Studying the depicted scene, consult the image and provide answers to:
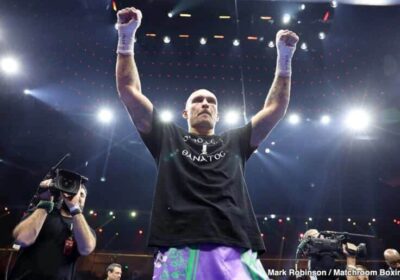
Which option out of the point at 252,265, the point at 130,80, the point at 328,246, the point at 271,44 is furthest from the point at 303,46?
the point at 252,265

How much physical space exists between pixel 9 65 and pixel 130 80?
748cm

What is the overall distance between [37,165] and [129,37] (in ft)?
36.1

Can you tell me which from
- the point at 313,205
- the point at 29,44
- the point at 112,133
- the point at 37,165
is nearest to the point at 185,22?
the point at 29,44

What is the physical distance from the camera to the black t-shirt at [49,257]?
7.52 ft

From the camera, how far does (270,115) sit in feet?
5.10

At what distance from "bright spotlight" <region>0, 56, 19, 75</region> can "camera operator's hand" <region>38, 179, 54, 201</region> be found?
6092 millimetres

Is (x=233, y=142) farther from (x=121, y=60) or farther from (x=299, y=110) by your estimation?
(x=299, y=110)

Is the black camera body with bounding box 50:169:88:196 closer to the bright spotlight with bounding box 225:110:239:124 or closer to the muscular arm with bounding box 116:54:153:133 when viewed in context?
the muscular arm with bounding box 116:54:153:133

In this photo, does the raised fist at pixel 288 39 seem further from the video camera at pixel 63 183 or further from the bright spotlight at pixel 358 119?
the bright spotlight at pixel 358 119

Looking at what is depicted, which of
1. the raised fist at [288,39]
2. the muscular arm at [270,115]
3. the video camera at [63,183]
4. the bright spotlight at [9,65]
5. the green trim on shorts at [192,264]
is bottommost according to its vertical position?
the green trim on shorts at [192,264]

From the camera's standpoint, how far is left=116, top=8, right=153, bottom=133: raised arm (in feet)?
4.71

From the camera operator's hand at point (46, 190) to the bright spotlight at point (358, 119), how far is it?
26.6 ft

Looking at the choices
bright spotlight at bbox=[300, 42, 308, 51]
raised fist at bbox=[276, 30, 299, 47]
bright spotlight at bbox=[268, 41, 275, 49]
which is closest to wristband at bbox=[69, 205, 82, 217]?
raised fist at bbox=[276, 30, 299, 47]

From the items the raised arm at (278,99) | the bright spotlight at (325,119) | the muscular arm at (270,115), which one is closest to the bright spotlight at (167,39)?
the bright spotlight at (325,119)
